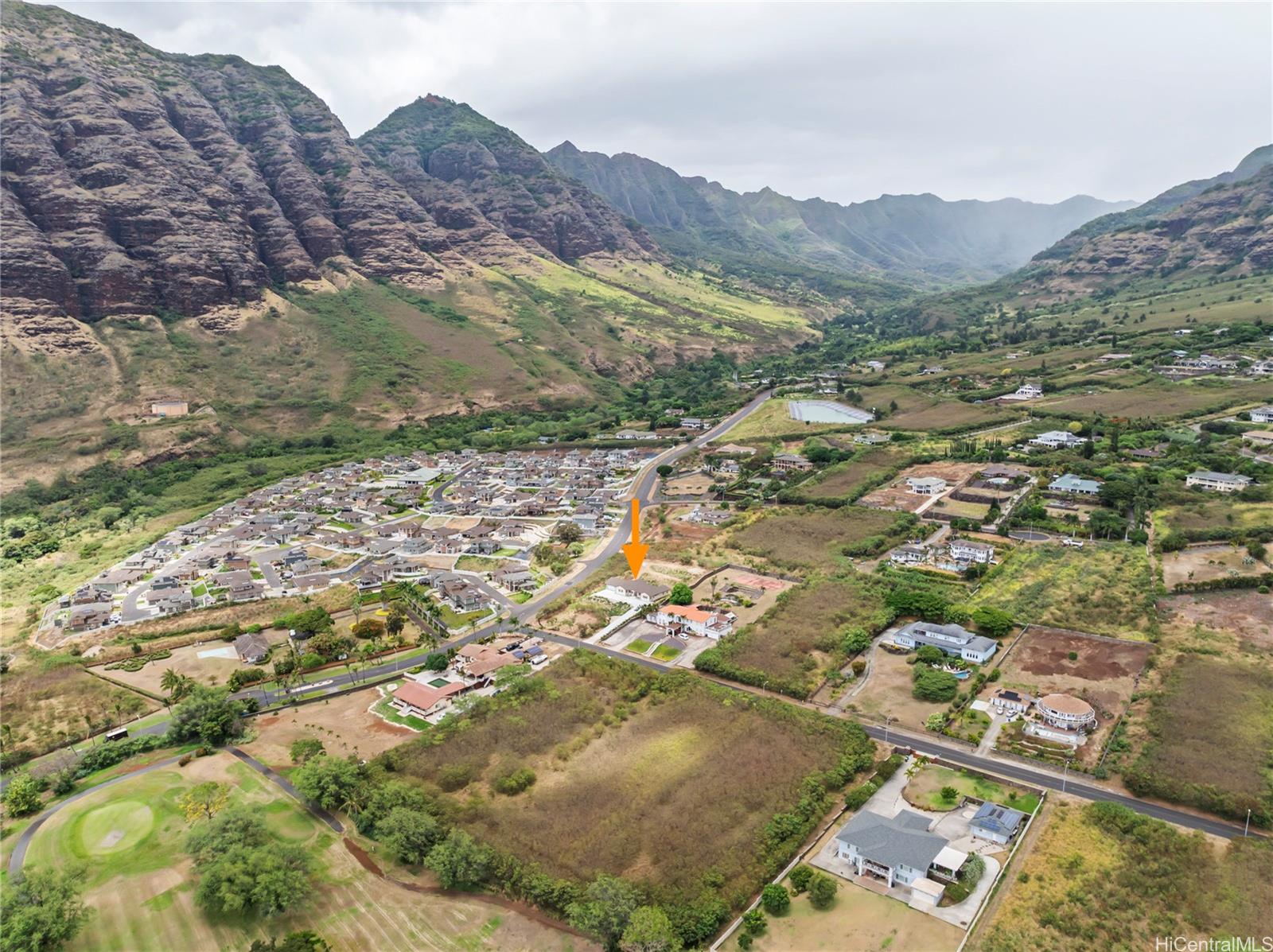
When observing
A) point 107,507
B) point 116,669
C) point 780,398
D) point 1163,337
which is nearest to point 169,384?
point 107,507

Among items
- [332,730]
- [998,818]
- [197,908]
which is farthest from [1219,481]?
[197,908]

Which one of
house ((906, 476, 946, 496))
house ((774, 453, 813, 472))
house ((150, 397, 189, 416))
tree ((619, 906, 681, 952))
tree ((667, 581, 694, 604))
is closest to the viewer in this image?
tree ((619, 906, 681, 952))

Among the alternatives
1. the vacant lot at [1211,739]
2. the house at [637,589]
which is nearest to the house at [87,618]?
the house at [637,589]

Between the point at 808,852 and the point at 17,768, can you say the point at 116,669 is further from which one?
the point at 808,852

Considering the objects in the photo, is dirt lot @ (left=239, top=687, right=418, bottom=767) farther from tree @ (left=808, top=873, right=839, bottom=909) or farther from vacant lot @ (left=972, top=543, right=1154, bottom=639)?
vacant lot @ (left=972, top=543, right=1154, bottom=639)

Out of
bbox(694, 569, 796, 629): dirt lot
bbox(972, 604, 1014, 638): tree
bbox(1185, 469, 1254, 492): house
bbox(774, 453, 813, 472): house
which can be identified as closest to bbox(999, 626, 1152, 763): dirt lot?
bbox(972, 604, 1014, 638): tree

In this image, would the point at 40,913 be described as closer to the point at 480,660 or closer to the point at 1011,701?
the point at 480,660
